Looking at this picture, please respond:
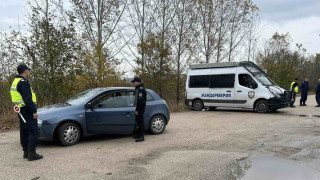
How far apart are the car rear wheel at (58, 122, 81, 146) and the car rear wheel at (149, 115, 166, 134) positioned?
7.30ft

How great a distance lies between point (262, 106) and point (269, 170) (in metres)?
9.28

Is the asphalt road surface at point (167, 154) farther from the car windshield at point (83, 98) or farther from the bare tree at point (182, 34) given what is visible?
the bare tree at point (182, 34)

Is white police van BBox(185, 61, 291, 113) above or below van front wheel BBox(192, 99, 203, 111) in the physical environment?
above

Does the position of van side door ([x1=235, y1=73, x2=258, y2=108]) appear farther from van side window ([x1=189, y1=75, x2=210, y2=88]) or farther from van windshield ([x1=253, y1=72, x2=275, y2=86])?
van side window ([x1=189, y1=75, x2=210, y2=88])

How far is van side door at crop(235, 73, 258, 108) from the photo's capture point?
555 inches

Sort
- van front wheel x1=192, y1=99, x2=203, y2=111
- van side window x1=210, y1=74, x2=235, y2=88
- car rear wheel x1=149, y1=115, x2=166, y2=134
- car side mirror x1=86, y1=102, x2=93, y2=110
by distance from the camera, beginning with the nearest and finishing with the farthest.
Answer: car side mirror x1=86, y1=102, x2=93, y2=110, car rear wheel x1=149, y1=115, x2=166, y2=134, van side window x1=210, y1=74, x2=235, y2=88, van front wheel x1=192, y1=99, x2=203, y2=111

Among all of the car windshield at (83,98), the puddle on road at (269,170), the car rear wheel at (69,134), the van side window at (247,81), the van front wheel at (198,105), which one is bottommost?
the puddle on road at (269,170)

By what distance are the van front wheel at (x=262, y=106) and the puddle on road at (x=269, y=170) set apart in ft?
27.5

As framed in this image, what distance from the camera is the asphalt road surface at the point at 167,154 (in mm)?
5109

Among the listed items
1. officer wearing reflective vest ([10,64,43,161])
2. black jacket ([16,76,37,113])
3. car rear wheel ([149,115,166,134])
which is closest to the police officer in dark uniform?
car rear wheel ([149,115,166,134])

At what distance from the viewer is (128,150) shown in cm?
680

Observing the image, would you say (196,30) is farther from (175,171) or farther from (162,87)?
(175,171)

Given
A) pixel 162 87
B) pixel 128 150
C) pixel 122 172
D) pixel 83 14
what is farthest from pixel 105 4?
pixel 122 172

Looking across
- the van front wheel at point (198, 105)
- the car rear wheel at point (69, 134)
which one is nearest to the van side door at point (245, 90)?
the van front wheel at point (198, 105)
